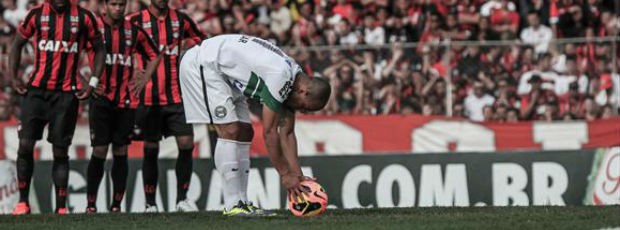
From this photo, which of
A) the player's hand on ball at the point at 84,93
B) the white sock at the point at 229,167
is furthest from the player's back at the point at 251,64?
the player's hand on ball at the point at 84,93

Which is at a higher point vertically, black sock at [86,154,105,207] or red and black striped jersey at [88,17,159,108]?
red and black striped jersey at [88,17,159,108]

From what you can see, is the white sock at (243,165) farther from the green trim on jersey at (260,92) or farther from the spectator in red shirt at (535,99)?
the spectator in red shirt at (535,99)

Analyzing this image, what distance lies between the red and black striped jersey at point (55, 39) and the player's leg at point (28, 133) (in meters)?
0.14

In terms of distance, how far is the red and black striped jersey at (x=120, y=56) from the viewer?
1225 centimetres

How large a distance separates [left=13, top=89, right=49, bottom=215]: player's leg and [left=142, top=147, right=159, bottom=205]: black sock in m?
1.27

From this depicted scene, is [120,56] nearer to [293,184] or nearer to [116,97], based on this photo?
[116,97]

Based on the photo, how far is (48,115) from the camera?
37.7 feet

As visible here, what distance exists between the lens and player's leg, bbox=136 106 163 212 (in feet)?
40.4

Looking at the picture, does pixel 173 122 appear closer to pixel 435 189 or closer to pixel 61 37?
pixel 61 37

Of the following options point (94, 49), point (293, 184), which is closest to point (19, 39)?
point (94, 49)

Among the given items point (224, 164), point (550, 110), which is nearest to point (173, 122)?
point (224, 164)

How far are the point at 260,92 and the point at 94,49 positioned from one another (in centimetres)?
292

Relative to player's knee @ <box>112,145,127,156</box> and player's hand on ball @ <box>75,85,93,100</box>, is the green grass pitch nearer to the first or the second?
player's hand on ball @ <box>75,85,93,100</box>

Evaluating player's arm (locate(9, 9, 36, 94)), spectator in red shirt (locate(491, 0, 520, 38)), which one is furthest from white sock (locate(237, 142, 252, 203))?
spectator in red shirt (locate(491, 0, 520, 38))
